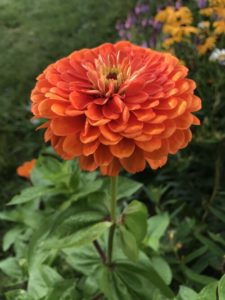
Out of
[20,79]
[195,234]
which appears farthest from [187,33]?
[20,79]

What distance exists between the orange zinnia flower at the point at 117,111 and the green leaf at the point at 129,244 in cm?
19

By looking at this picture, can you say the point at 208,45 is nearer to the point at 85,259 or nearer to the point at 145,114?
the point at 85,259

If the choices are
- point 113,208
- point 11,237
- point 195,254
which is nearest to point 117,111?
point 113,208

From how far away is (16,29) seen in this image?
324 centimetres

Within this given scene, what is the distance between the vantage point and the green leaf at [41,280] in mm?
1212

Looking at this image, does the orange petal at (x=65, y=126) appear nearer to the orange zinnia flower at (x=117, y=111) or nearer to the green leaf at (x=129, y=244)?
the orange zinnia flower at (x=117, y=111)

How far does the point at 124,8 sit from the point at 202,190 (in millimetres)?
1625

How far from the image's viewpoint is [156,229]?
1359 mm

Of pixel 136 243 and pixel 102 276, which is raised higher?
pixel 136 243

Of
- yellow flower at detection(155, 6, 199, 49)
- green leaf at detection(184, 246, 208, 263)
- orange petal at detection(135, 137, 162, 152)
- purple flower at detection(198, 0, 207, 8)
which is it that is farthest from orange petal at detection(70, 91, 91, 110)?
purple flower at detection(198, 0, 207, 8)

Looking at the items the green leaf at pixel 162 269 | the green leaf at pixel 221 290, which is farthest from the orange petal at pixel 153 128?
the green leaf at pixel 162 269

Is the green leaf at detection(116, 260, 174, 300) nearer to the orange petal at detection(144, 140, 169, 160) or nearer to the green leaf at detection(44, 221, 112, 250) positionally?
the green leaf at detection(44, 221, 112, 250)

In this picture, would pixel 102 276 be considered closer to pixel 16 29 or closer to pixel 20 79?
pixel 20 79

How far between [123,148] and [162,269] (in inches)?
24.7
